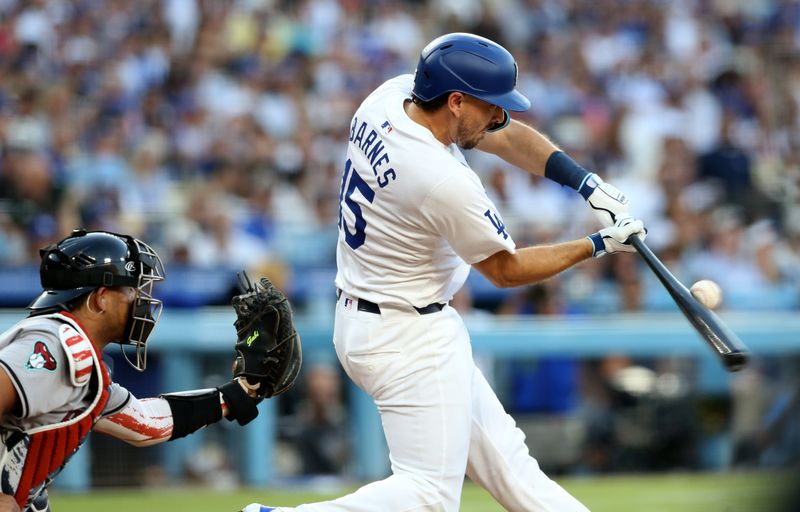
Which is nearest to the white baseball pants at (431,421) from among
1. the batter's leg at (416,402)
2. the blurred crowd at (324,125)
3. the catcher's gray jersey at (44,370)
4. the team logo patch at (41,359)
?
the batter's leg at (416,402)

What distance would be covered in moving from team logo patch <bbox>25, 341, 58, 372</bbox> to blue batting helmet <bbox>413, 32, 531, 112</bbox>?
1.67m

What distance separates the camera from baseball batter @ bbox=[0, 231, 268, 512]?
3.61 m

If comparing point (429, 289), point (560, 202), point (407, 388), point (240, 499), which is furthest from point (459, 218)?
point (560, 202)

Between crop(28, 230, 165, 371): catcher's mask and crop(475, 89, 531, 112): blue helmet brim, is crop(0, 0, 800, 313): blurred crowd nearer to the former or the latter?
crop(475, 89, 531, 112): blue helmet brim

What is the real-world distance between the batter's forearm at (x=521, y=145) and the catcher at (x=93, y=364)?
3.99ft

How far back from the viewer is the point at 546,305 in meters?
9.09

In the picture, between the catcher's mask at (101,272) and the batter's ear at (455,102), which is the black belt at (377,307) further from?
the catcher's mask at (101,272)

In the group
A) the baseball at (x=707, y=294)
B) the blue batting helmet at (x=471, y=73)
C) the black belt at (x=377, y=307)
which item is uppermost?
the blue batting helmet at (x=471, y=73)

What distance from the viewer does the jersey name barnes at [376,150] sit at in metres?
4.42

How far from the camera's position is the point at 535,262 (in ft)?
14.5

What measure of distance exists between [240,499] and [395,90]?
12.4 feet

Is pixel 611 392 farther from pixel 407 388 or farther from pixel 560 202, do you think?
pixel 407 388

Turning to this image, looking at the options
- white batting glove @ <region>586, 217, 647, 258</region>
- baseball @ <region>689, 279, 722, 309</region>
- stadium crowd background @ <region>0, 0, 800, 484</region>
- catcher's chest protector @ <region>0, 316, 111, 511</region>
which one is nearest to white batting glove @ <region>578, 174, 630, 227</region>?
white batting glove @ <region>586, 217, 647, 258</region>

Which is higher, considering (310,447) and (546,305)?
(546,305)
